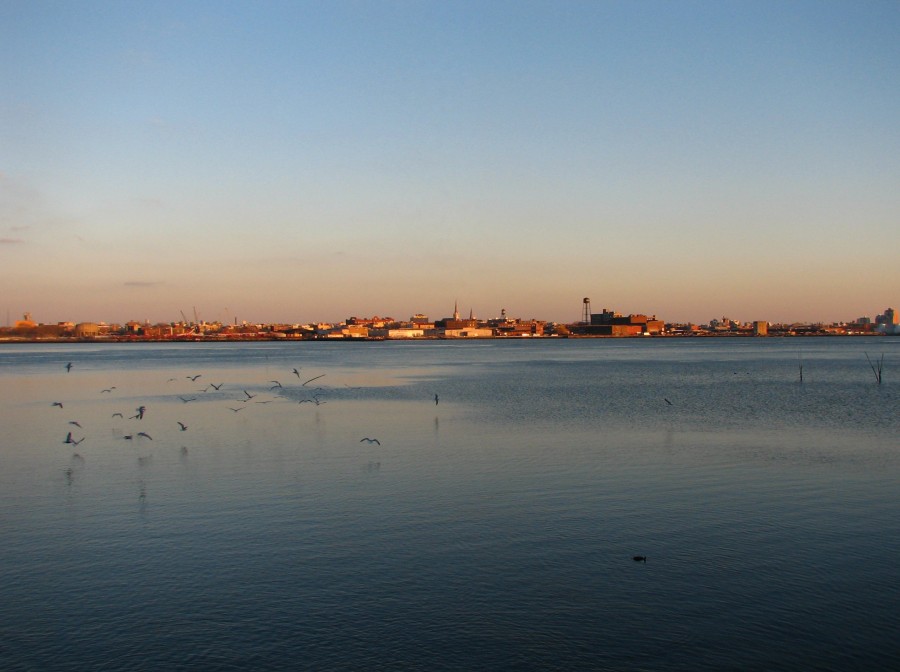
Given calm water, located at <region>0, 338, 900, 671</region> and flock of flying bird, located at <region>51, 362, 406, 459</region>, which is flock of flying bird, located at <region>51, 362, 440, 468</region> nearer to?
flock of flying bird, located at <region>51, 362, 406, 459</region>

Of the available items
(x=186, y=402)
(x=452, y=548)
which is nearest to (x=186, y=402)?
(x=186, y=402)

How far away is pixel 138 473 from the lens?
18453mm

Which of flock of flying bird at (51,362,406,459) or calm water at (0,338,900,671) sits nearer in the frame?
calm water at (0,338,900,671)

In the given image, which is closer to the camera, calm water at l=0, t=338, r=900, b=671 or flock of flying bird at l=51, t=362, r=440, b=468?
calm water at l=0, t=338, r=900, b=671

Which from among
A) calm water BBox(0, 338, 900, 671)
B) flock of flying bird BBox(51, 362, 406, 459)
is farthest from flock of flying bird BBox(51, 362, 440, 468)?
calm water BBox(0, 338, 900, 671)

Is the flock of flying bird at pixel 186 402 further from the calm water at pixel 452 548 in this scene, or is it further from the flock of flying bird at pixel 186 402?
the calm water at pixel 452 548

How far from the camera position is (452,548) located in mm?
12023

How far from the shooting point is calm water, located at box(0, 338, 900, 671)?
28.6 ft

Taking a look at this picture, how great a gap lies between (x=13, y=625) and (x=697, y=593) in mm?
8382

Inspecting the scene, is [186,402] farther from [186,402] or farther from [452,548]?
[452,548]

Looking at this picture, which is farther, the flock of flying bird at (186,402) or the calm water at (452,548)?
the flock of flying bird at (186,402)

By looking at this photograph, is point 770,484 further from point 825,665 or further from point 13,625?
point 13,625

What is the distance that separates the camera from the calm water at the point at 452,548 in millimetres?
8727

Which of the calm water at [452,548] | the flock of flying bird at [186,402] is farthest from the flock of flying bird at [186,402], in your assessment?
the calm water at [452,548]
